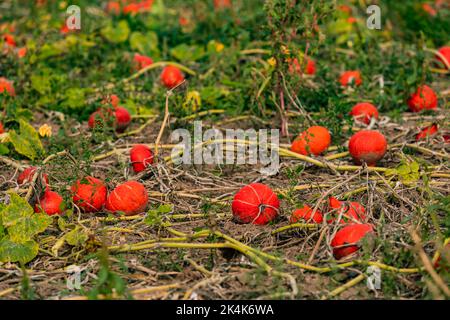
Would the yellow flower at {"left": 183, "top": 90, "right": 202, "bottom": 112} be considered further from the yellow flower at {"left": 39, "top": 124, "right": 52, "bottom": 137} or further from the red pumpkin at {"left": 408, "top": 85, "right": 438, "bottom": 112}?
the red pumpkin at {"left": 408, "top": 85, "right": 438, "bottom": 112}

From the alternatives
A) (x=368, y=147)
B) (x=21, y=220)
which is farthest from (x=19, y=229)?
(x=368, y=147)

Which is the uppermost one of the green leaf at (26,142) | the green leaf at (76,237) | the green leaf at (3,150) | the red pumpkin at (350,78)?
the red pumpkin at (350,78)

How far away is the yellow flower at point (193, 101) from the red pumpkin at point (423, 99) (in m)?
1.45

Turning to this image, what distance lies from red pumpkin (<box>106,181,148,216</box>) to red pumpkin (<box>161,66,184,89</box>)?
6.63 feet

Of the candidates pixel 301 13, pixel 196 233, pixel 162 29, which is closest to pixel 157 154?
pixel 196 233

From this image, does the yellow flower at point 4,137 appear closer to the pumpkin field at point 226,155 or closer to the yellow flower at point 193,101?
the pumpkin field at point 226,155

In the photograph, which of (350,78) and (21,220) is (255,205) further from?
(350,78)

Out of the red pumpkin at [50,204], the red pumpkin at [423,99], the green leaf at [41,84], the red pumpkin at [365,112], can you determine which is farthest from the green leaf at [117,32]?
the red pumpkin at [50,204]

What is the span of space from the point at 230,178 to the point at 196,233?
96 cm

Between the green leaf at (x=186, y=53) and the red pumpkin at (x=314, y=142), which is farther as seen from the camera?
the green leaf at (x=186, y=53)

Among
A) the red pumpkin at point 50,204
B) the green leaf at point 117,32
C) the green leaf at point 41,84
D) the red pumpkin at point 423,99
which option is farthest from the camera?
the green leaf at point 117,32

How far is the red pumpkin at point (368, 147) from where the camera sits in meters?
4.50

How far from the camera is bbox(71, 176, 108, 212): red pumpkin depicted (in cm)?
406

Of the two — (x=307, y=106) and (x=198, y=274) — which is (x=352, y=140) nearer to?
(x=307, y=106)
